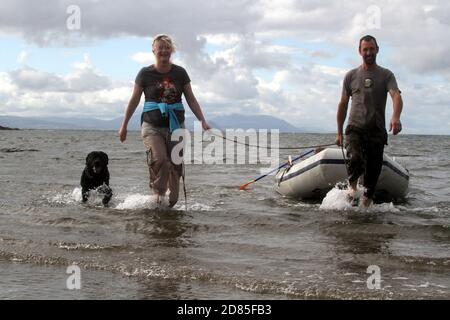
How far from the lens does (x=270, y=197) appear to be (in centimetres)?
976

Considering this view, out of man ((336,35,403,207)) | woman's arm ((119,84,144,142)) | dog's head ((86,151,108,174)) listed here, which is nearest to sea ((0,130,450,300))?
dog's head ((86,151,108,174))

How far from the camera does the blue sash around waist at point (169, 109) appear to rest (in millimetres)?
6859

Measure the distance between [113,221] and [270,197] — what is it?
355cm

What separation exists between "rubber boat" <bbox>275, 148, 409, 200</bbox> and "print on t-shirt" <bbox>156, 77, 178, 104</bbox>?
9.07ft

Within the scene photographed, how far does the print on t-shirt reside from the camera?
6848mm

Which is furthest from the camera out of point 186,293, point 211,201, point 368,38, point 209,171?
point 209,171

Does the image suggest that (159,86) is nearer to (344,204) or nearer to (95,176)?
(95,176)

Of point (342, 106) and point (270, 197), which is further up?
point (342, 106)

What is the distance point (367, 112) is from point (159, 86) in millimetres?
2573

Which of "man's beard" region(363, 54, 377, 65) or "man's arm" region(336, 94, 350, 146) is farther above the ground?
"man's beard" region(363, 54, 377, 65)

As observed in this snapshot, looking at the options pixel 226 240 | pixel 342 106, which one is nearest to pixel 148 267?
pixel 226 240

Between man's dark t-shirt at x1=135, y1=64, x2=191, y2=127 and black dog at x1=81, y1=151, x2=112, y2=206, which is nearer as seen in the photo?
man's dark t-shirt at x1=135, y1=64, x2=191, y2=127

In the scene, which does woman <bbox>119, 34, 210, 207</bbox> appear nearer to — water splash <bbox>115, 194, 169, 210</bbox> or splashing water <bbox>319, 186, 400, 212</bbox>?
water splash <bbox>115, 194, 169, 210</bbox>
